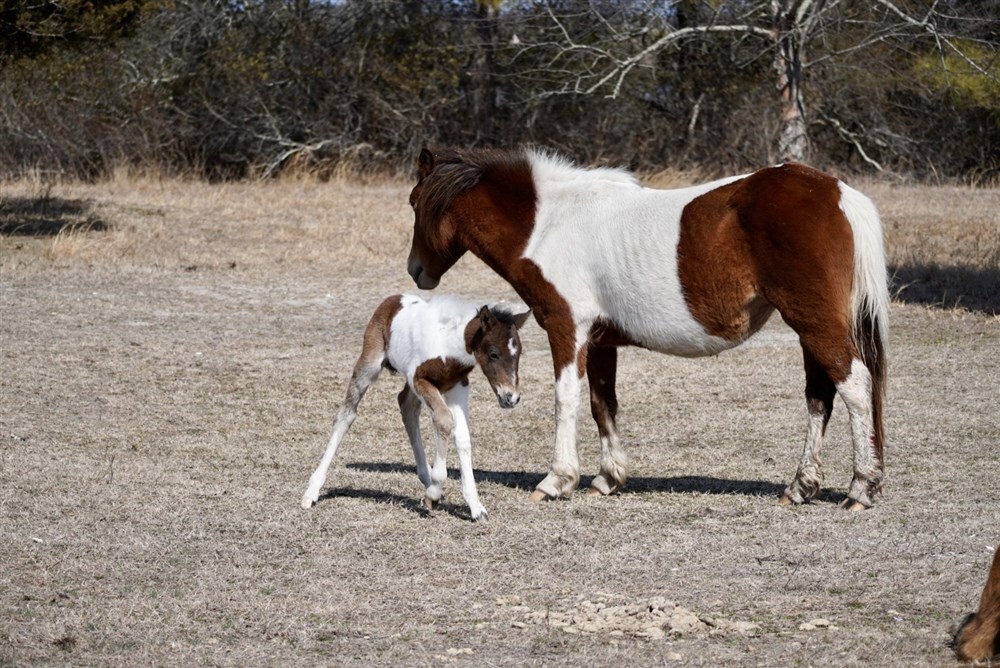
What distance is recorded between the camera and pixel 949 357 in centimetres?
1197

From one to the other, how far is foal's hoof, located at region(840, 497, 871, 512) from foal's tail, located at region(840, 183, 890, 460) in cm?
30

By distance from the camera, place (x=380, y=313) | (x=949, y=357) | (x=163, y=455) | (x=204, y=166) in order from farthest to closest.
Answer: (x=204, y=166), (x=949, y=357), (x=163, y=455), (x=380, y=313)

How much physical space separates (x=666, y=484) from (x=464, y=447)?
157 centimetres

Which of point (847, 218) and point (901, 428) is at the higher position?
point (847, 218)

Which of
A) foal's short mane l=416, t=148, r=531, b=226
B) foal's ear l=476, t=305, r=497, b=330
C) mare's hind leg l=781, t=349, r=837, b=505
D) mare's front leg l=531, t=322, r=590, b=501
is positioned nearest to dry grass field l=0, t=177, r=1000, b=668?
mare's hind leg l=781, t=349, r=837, b=505

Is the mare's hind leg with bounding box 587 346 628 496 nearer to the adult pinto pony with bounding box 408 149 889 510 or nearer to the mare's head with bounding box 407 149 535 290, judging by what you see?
the adult pinto pony with bounding box 408 149 889 510

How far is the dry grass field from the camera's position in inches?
205

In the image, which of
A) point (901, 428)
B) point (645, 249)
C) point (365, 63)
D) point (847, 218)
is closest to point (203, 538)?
point (645, 249)

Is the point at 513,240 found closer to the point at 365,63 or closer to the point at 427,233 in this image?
the point at 427,233

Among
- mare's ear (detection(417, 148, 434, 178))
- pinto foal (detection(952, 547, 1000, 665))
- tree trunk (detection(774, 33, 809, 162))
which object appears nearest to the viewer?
pinto foal (detection(952, 547, 1000, 665))

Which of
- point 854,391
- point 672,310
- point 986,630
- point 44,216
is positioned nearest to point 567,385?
point 672,310

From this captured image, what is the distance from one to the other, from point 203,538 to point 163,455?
218 centimetres

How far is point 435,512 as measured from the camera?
720cm

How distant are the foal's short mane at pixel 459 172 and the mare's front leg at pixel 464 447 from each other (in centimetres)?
125
